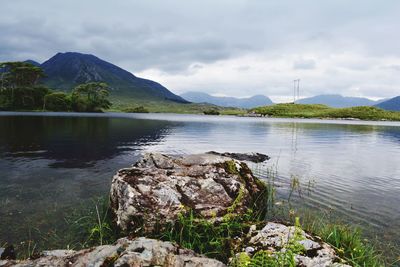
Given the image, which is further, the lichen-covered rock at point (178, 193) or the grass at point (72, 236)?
the grass at point (72, 236)

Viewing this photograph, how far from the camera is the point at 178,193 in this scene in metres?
11.0

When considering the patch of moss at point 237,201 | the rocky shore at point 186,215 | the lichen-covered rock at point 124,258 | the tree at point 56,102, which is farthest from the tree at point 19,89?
the lichen-covered rock at point 124,258

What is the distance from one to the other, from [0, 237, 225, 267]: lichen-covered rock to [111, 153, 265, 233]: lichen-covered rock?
3321 mm

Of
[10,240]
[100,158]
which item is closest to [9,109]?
[100,158]

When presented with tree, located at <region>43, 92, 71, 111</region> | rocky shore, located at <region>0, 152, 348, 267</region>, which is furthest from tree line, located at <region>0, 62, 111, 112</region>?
rocky shore, located at <region>0, 152, 348, 267</region>

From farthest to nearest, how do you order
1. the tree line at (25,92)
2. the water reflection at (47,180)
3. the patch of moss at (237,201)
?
the tree line at (25,92), the water reflection at (47,180), the patch of moss at (237,201)

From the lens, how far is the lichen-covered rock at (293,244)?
6906mm

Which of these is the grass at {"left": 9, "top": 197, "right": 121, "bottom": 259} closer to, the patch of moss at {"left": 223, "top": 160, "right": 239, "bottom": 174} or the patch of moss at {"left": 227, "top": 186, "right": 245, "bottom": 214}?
the patch of moss at {"left": 227, "top": 186, "right": 245, "bottom": 214}

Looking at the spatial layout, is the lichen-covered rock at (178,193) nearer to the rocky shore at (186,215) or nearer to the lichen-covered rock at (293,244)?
the rocky shore at (186,215)

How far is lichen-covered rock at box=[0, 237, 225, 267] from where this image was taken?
605 cm

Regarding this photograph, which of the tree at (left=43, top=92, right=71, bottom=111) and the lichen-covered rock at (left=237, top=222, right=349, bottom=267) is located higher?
the tree at (left=43, top=92, right=71, bottom=111)

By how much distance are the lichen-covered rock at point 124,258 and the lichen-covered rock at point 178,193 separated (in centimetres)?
332

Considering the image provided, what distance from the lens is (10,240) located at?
1070 cm

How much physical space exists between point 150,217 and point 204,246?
218 cm
